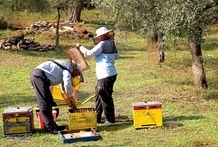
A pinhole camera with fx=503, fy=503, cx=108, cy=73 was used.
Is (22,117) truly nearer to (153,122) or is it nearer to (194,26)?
(153,122)

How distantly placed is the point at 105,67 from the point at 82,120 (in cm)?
109

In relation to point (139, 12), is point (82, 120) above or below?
below

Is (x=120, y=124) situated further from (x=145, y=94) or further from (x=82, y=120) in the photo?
(x=145, y=94)

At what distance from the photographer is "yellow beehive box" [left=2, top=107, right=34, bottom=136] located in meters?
8.75

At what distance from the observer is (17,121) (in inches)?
346

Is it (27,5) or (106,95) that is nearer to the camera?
(106,95)

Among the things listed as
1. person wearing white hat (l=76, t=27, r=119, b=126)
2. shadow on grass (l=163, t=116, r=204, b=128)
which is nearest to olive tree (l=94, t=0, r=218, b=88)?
shadow on grass (l=163, t=116, r=204, b=128)

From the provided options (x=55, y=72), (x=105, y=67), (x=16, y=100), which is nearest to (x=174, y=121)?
(x=105, y=67)

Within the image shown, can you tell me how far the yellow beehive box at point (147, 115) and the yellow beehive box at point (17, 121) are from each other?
6.14ft

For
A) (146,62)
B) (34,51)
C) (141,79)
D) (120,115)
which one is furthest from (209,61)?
(120,115)

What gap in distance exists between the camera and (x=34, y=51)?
22.4 m

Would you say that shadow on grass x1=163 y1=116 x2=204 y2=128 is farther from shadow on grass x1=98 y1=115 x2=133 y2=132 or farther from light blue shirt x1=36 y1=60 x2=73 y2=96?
light blue shirt x1=36 y1=60 x2=73 y2=96

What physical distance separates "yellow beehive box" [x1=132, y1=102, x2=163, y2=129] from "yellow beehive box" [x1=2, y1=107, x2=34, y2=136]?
1.87 m

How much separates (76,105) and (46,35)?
1887 cm
